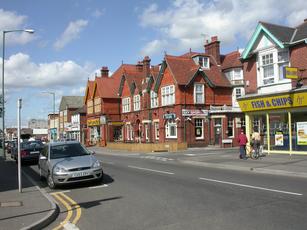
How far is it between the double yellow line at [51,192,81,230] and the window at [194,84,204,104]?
27765 millimetres

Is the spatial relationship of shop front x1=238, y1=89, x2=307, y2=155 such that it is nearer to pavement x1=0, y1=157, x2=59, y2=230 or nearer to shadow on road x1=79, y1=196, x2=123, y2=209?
shadow on road x1=79, y1=196, x2=123, y2=209

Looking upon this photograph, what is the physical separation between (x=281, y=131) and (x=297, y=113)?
1533 millimetres

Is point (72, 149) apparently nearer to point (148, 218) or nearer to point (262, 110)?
point (148, 218)

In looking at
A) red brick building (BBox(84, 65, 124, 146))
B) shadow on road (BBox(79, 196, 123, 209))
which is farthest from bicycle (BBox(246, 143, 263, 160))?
red brick building (BBox(84, 65, 124, 146))

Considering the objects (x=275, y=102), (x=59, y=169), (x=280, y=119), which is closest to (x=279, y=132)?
(x=280, y=119)

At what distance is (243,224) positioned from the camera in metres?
6.89

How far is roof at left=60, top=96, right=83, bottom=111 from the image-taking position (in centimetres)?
8351

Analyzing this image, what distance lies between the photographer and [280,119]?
22875 mm

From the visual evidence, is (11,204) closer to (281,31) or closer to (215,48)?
(281,31)

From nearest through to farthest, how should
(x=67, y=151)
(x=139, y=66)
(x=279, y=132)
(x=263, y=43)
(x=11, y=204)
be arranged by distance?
A: 1. (x=11, y=204)
2. (x=67, y=151)
3. (x=279, y=132)
4. (x=263, y=43)
5. (x=139, y=66)

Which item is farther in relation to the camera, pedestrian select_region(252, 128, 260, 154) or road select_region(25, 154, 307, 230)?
pedestrian select_region(252, 128, 260, 154)

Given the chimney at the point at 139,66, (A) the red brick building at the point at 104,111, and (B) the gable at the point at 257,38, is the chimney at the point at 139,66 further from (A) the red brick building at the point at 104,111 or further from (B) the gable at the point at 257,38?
(B) the gable at the point at 257,38

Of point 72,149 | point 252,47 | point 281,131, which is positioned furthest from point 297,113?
point 72,149

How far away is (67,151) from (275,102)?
45.0 feet
